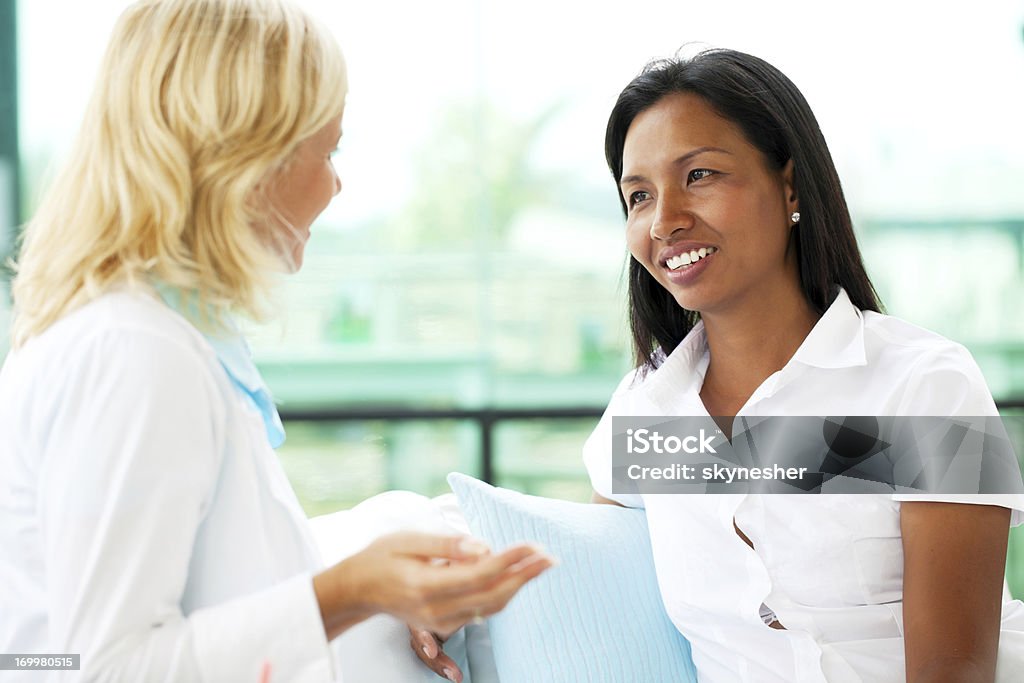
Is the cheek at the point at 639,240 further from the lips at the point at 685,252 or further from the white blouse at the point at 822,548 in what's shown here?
the white blouse at the point at 822,548

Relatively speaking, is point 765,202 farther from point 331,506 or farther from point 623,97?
point 331,506

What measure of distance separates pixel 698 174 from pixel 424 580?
71cm

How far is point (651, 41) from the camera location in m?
2.25

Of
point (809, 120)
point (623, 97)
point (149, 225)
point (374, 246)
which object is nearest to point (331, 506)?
point (374, 246)

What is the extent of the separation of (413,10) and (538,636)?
5.08 ft

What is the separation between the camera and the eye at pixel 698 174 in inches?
46.7

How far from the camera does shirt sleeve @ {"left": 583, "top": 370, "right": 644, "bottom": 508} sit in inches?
53.1

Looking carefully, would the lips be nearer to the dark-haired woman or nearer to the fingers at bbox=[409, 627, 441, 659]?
the dark-haired woman

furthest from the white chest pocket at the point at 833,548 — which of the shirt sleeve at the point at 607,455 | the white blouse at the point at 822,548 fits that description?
the shirt sleeve at the point at 607,455

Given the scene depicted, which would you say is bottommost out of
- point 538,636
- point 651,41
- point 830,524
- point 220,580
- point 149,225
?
point 538,636

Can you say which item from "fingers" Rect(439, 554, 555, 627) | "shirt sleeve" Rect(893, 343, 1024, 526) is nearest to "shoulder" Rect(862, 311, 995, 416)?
"shirt sleeve" Rect(893, 343, 1024, 526)

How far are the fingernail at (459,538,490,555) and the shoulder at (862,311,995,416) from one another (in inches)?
23.7

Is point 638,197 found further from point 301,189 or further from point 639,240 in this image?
point 301,189

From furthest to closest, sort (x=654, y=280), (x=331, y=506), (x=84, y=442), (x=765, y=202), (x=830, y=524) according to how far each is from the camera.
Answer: (x=331, y=506)
(x=654, y=280)
(x=765, y=202)
(x=830, y=524)
(x=84, y=442)
